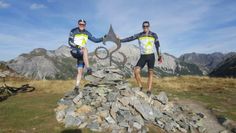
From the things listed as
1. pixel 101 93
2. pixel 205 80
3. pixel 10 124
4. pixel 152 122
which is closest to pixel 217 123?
pixel 152 122

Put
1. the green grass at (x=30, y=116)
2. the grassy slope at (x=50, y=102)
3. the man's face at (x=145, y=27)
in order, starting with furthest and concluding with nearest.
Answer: the man's face at (x=145, y=27) < the grassy slope at (x=50, y=102) < the green grass at (x=30, y=116)

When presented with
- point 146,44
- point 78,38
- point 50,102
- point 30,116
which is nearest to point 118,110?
point 146,44

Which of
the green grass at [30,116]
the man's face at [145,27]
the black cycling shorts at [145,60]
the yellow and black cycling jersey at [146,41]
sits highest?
the man's face at [145,27]

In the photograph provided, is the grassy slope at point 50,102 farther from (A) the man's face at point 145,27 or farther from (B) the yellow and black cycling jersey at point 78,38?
(A) the man's face at point 145,27

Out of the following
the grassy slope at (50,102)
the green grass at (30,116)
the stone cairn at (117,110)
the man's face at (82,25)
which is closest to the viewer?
the green grass at (30,116)

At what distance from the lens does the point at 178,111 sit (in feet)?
66.1

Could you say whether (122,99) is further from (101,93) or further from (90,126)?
(90,126)

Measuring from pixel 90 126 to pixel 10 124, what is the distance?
13.8 ft

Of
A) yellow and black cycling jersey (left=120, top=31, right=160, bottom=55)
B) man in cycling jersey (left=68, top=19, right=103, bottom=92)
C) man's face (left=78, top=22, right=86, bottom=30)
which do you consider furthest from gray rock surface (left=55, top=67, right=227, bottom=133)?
man's face (left=78, top=22, right=86, bottom=30)

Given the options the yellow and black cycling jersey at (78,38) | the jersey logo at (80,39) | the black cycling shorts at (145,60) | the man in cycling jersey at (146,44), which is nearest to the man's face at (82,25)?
the yellow and black cycling jersey at (78,38)

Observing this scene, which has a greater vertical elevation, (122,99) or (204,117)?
(122,99)

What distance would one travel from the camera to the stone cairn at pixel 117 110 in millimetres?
16547

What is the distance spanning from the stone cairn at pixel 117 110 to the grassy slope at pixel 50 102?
1027 mm

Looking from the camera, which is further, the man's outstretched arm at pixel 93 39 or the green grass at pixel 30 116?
the man's outstretched arm at pixel 93 39
